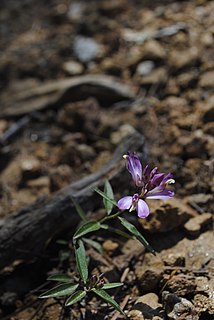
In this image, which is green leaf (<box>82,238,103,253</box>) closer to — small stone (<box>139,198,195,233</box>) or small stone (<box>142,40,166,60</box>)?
small stone (<box>139,198,195,233</box>)

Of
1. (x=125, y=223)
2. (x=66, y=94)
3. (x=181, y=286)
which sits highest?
(x=125, y=223)

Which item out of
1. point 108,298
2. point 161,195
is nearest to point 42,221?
point 108,298

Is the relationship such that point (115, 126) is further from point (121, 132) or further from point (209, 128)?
point (209, 128)

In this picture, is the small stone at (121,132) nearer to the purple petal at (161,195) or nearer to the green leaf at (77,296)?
the purple petal at (161,195)

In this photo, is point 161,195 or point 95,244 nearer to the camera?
point 161,195

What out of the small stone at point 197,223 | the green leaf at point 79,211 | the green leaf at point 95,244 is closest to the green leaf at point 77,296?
the green leaf at point 95,244

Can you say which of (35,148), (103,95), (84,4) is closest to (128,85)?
(103,95)

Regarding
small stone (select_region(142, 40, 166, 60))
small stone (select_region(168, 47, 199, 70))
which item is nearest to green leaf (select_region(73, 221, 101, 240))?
small stone (select_region(168, 47, 199, 70))

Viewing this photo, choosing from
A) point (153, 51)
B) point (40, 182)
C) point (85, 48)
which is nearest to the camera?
point (40, 182)
